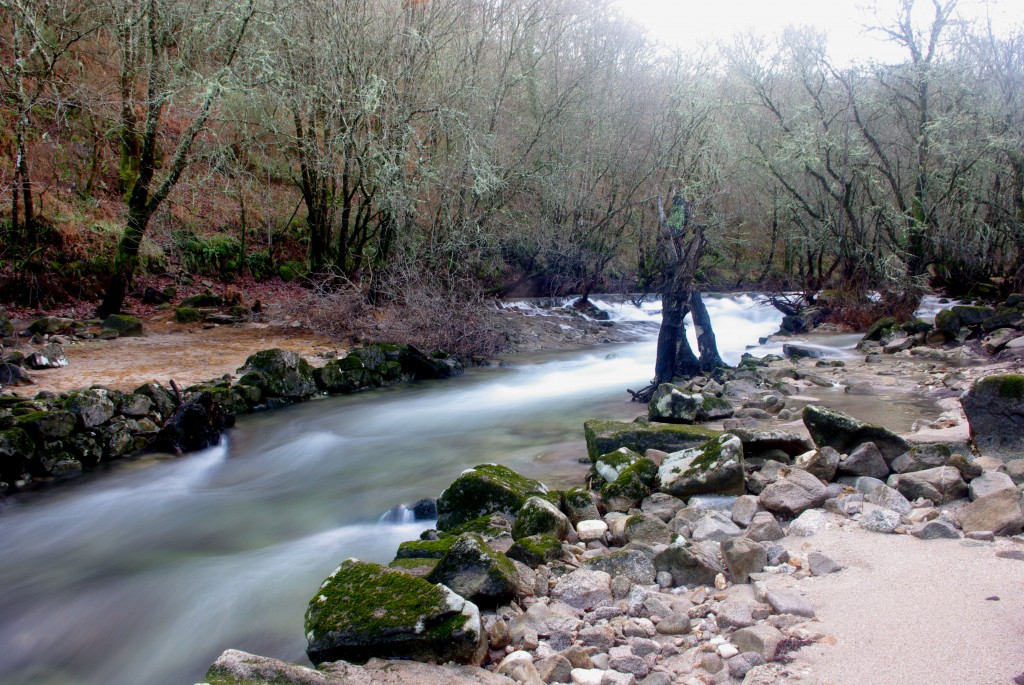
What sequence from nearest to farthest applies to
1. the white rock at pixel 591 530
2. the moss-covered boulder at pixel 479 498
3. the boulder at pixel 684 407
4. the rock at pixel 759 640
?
1. the rock at pixel 759 640
2. the white rock at pixel 591 530
3. the moss-covered boulder at pixel 479 498
4. the boulder at pixel 684 407

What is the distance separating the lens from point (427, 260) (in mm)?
13500

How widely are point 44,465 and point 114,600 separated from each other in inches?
118

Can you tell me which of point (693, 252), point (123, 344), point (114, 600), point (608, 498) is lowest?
point (114, 600)

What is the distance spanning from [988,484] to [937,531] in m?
0.68

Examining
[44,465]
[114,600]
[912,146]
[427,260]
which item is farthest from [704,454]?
[912,146]

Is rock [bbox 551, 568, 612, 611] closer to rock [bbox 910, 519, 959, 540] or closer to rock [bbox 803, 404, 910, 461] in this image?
rock [bbox 910, 519, 959, 540]

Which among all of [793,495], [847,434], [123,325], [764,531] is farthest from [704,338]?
[123,325]

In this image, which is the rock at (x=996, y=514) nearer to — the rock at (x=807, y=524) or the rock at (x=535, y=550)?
the rock at (x=807, y=524)

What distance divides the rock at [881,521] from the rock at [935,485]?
1.25 feet

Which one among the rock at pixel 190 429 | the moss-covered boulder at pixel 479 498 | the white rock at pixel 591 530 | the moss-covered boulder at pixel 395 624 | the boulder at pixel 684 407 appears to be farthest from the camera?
the rock at pixel 190 429

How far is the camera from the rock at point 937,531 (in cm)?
356

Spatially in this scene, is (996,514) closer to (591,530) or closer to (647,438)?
(591,530)

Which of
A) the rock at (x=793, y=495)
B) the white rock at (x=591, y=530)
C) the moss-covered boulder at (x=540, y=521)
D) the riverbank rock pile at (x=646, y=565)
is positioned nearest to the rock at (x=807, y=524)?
Result: the riverbank rock pile at (x=646, y=565)

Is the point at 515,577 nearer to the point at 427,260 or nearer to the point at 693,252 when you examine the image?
the point at 693,252
